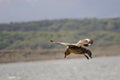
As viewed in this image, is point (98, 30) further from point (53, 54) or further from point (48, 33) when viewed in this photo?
point (53, 54)

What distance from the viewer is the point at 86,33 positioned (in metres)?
192

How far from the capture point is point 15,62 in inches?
5453

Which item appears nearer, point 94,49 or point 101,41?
point 94,49

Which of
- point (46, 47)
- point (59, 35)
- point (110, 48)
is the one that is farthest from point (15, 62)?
point (59, 35)

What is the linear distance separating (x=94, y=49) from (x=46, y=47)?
17.9 metres

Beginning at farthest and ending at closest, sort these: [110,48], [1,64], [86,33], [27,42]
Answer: [86,33]
[27,42]
[110,48]
[1,64]

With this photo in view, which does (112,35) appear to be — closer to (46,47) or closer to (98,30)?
(98,30)

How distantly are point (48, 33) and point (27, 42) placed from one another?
23.9 metres

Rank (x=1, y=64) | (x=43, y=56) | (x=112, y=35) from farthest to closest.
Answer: (x=112, y=35)
(x=43, y=56)
(x=1, y=64)

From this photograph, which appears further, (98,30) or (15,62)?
(98,30)

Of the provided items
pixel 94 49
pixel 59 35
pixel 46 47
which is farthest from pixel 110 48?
pixel 59 35

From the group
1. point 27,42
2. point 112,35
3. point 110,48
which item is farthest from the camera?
point 112,35

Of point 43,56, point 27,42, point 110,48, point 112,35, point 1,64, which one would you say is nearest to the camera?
point 1,64

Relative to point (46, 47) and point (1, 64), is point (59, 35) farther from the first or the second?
point (1, 64)
